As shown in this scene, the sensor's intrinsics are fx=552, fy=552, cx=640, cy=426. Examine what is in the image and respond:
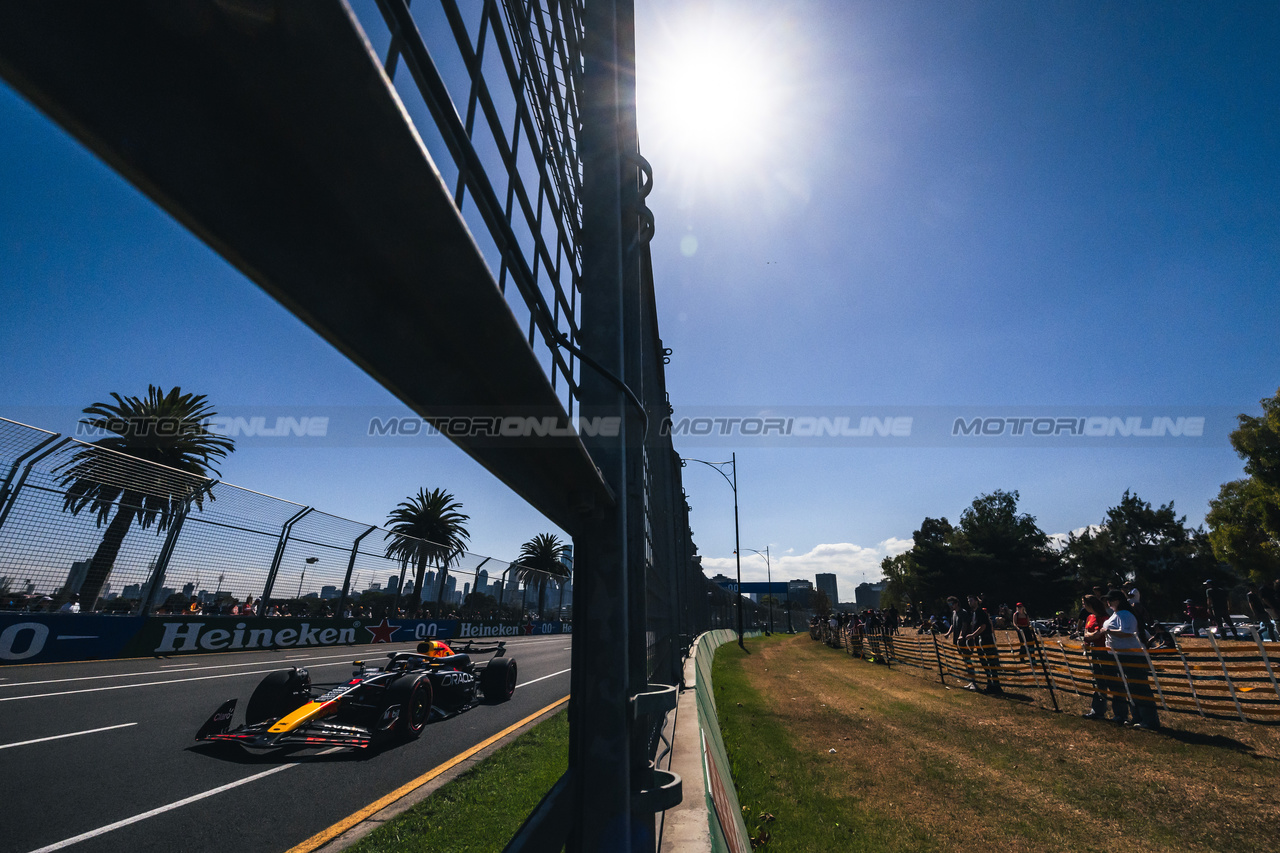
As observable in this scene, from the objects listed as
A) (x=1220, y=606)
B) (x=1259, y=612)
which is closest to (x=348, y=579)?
(x=1259, y=612)

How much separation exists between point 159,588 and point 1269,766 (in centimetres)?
1713

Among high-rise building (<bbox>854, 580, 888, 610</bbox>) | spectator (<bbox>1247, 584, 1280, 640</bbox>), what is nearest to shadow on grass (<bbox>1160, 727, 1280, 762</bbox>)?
spectator (<bbox>1247, 584, 1280, 640</bbox>)

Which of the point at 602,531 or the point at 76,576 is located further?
the point at 76,576

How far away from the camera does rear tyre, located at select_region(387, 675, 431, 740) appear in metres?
6.27

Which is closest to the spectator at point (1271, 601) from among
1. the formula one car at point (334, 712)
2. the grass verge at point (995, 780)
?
→ the grass verge at point (995, 780)

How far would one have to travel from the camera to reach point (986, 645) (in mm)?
11500

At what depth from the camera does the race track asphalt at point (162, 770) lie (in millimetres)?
3635

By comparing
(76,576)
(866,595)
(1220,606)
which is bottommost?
(76,576)

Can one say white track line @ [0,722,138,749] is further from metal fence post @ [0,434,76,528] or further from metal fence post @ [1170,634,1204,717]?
metal fence post @ [1170,634,1204,717]

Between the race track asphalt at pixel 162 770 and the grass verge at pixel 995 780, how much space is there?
3.47 m

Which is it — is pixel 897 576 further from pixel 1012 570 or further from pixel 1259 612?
pixel 1259 612

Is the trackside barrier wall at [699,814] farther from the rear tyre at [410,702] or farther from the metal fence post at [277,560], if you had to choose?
the metal fence post at [277,560]

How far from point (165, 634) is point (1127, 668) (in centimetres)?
1759

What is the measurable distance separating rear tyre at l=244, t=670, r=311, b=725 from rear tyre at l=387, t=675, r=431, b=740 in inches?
45.3
